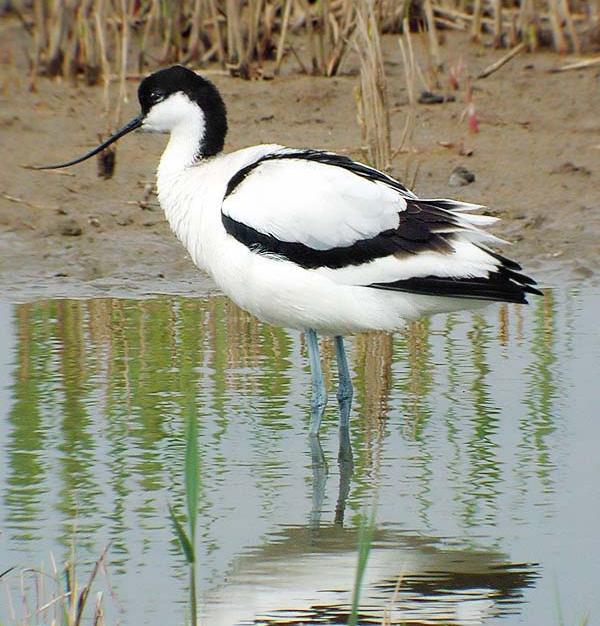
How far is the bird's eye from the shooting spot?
541cm

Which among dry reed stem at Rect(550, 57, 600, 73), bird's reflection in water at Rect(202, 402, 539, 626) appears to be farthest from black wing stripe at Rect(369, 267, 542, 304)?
dry reed stem at Rect(550, 57, 600, 73)

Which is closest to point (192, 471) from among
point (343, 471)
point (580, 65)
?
point (343, 471)

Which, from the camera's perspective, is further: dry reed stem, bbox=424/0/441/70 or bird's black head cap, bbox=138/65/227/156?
dry reed stem, bbox=424/0/441/70

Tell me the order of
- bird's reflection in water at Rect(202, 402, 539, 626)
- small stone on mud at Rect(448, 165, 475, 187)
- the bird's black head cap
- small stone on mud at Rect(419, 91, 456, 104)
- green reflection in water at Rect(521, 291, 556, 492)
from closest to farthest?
bird's reflection in water at Rect(202, 402, 539, 626), green reflection in water at Rect(521, 291, 556, 492), the bird's black head cap, small stone on mud at Rect(448, 165, 475, 187), small stone on mud at Rect(419, 91, 456, 104)

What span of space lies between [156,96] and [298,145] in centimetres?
263

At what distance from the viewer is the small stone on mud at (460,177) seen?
A: 759 cm

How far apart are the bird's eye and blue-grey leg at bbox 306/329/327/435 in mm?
1017

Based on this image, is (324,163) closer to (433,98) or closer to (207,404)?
(207,404)

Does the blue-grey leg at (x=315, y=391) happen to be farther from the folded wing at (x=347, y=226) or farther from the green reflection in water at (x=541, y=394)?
the green reflection in water at (x=541, y=394)

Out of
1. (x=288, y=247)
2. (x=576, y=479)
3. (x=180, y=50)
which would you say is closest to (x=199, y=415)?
(x=288, y=247)

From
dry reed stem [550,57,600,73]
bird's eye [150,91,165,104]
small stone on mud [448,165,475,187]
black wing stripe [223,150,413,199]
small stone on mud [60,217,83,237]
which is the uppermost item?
dry reed stem [550,57,600,73]

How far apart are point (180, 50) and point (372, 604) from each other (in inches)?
239

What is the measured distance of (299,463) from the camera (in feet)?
14.8

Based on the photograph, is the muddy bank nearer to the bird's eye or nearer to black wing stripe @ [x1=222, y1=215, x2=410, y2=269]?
the bird's eye
